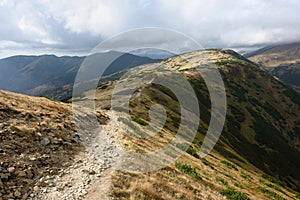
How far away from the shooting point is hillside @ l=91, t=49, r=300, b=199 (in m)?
18.3

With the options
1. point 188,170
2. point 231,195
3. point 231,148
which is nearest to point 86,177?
point 188,170

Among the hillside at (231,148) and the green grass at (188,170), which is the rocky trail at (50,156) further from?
the green grass at (188,170)

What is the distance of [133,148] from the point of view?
2381 centimetres

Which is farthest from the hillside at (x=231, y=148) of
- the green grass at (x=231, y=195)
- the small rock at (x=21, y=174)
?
the small rock at (x=21, y=174)

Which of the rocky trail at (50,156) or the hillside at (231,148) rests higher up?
the rocky trail at (50,156)

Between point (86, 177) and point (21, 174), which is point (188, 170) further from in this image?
point (21, 174)

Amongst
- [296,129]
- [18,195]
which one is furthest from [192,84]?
[18,195]

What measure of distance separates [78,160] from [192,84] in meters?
140

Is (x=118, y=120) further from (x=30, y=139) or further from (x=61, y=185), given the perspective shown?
(x=61, y=185)

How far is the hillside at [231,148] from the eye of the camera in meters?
18.3

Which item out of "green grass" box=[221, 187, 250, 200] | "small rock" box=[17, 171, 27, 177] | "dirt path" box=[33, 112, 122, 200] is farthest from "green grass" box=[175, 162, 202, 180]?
"small rock" box=[17, 171, 27, 177]

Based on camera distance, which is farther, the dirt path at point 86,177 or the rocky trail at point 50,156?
the rocky trail at point 50,156

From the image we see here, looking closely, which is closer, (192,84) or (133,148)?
(133,148)

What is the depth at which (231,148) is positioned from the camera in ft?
Answer: 261
